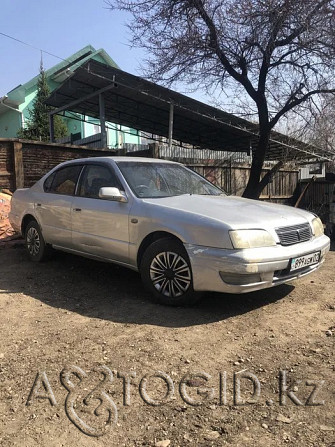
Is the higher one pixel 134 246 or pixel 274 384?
pixel 134 246

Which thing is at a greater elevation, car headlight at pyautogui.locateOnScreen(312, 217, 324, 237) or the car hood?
the car hood

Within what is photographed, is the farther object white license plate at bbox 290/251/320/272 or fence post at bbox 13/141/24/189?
fence post at bbox 13/141/24/189

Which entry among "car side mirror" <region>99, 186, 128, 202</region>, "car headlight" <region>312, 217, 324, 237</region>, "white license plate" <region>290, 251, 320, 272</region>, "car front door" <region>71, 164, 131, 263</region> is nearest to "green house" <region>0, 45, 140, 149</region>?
"car front door" <region>71, 164, 131, 263</region>

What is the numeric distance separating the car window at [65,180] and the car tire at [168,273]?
185cm

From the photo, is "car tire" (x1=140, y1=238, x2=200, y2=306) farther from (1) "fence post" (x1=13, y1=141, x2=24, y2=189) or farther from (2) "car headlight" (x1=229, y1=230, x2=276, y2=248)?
(1) "fence post" (x1=13, y1=141, x2=24, y2=189)

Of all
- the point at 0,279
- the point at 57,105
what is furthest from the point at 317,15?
the point at 57,105

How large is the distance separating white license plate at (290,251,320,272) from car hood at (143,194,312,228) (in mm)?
383

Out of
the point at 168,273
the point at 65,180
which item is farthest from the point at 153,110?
the point at 168,273

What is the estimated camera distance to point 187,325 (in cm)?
382

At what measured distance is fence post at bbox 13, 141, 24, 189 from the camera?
817 centimetres

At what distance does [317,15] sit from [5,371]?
8.94 m

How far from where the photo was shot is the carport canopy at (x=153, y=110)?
12383 millimetres

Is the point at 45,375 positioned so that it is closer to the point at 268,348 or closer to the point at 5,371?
the point at 5,371

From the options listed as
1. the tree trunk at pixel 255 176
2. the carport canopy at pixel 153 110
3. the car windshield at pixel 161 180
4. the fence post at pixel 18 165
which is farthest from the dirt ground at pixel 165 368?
the carport canopy at pixel 153 110
